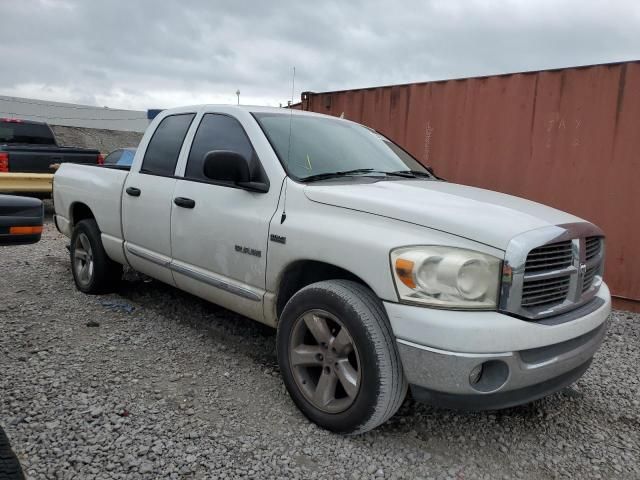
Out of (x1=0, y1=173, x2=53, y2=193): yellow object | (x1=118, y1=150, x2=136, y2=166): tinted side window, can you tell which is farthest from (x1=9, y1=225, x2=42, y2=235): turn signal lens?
(x1=118, y1=150, x2=136, y2=166): tinted side window

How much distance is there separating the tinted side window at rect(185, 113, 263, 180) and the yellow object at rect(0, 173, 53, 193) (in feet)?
19.6

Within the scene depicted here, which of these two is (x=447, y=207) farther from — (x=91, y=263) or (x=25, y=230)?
(x=91, y=263)

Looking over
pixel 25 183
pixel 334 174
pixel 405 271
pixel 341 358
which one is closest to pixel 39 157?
pixel 25 183

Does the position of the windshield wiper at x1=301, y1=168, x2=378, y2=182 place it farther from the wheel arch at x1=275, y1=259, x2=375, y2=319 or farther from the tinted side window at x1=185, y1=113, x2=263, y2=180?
the wheel arch at x1=275, y1=259, x2=375, y2=319

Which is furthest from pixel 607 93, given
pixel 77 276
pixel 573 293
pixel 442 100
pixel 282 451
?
pixel 77 276

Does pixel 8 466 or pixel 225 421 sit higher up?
pixel 8 466

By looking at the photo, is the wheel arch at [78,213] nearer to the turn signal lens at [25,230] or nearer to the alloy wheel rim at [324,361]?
the turn signal lens at [25,230]

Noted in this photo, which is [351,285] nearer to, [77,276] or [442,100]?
[77,276]

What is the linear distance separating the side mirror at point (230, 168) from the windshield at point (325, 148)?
22 centimetres

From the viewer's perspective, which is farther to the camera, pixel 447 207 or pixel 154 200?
pixel 154 200

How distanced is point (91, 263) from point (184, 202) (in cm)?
174

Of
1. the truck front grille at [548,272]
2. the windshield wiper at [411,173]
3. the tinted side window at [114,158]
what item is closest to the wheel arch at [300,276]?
the truck front grille at [548,272]

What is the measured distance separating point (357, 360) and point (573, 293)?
113 cm

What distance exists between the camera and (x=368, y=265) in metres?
2.41
